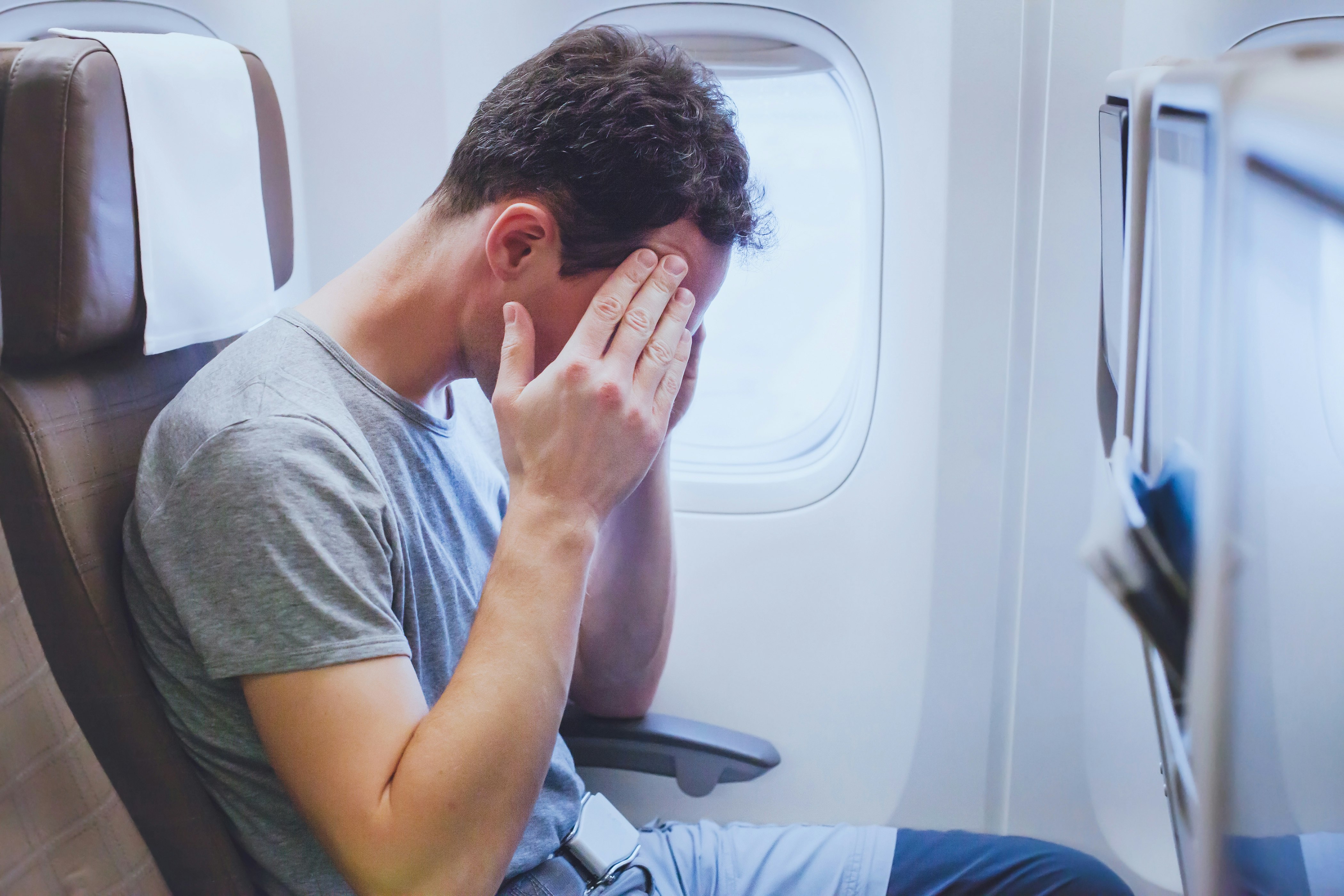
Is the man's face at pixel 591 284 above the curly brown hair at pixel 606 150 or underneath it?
underneath

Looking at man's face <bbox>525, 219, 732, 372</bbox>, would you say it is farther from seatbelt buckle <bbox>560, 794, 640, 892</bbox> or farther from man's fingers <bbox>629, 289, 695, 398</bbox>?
seatbelt buckle <bbox>560, 794, 640, 892</bbox>

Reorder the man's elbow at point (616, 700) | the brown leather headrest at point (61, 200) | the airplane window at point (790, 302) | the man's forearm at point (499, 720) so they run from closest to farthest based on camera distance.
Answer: the man's forearm at point (499, 720)
the brown leather headrest at point (61, 200)
the man's elbow at point (616, 700)
the airplane window at point (790, 302)

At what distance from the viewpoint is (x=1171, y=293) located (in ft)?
2.92

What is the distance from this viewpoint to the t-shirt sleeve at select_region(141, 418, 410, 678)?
0.89m

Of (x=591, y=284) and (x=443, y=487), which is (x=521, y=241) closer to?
(x=591, y=284)

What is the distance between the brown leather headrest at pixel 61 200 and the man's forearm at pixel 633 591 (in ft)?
2.46

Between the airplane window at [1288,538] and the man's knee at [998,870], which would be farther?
the man's knee at [998,870]

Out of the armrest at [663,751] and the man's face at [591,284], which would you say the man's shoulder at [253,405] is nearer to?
the man's face at [591,284]

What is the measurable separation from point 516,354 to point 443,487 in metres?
0.21

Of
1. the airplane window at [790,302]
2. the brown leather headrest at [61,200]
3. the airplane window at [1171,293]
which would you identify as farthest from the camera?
the airplane window at [790,302]

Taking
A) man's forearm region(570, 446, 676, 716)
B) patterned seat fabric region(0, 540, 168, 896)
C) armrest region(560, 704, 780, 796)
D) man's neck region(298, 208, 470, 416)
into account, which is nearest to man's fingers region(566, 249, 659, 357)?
man's neck region(298, 208, 470, 416)

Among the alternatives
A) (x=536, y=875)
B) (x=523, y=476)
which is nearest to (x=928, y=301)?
(x=523, y=476)

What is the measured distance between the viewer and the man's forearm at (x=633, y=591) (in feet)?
5.01

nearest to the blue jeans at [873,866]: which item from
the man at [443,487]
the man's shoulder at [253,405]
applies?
the man at [443,487]
